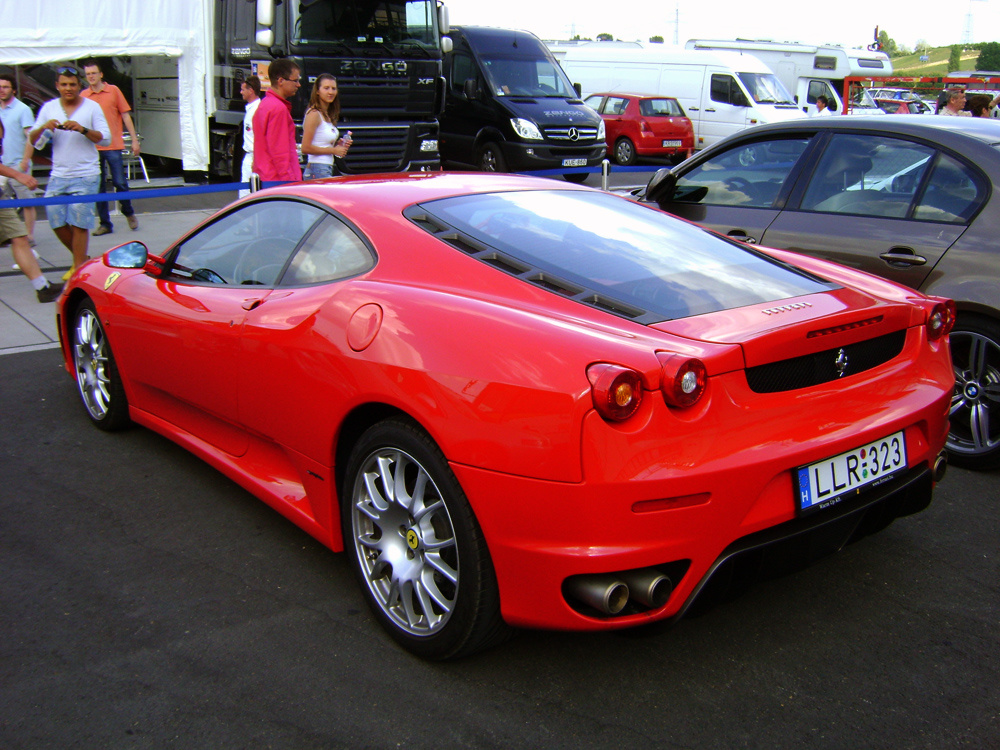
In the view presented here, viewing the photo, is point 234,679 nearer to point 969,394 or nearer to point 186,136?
point 969,394

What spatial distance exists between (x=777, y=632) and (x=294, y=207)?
7.54 ft

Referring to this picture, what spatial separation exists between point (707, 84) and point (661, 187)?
1837cm

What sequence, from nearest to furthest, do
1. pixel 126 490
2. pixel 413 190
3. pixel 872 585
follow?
pixel 872 585 → pixel 413 190 → pixel 126 490

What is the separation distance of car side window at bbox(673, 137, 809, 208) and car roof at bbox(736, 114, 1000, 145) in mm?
98

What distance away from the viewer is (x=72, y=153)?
320 inches

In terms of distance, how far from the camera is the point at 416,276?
297 centimetres

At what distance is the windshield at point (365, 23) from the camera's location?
11.4 m

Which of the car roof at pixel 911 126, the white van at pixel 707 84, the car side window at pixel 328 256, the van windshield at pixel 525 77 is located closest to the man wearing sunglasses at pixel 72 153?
the car side window at pixel 328 256

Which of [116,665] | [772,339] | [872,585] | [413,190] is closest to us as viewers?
[772,339]

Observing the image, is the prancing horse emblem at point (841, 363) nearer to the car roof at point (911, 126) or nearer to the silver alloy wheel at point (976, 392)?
the silver alloy wheel at point (976, 392)

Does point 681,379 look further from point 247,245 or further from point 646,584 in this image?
point 247,245

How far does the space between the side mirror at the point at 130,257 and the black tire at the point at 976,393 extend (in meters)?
3.68

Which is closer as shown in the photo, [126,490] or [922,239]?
[126,490]

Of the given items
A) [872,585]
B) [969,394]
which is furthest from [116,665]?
[969,394]
